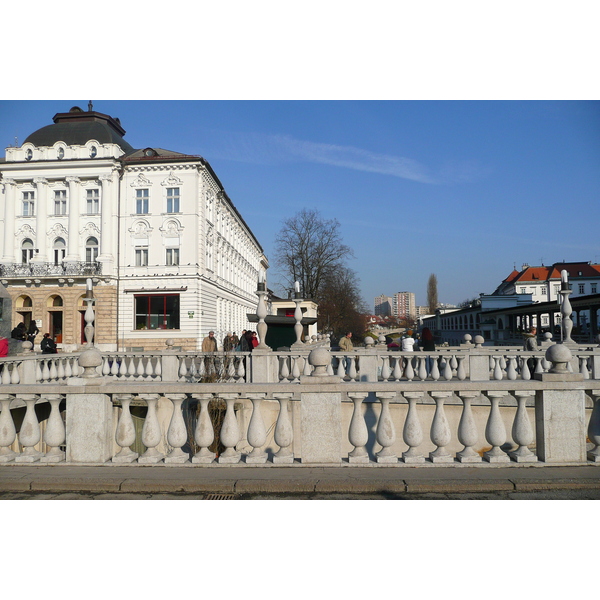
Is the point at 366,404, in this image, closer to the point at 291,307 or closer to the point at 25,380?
the point at 25,380

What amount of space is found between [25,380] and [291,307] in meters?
34.9

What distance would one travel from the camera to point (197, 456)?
5.49 meters

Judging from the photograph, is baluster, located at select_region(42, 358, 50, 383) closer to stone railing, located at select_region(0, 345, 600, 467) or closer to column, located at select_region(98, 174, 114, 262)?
stone railing, located at select_region(0, 345, 600, 467)

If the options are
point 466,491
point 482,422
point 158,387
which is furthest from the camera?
point 482,422

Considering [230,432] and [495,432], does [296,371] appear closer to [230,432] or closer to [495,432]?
[230,432]

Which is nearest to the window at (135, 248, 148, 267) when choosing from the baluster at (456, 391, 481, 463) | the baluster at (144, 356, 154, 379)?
the baluster at (144, 356, 154, 379)

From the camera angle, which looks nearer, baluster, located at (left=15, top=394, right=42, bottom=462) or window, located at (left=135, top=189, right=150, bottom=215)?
baluster, located at (left=15, top=394, right=42, bottom=462)

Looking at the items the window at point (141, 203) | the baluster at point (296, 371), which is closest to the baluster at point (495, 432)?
the baluster at point (296, 371)

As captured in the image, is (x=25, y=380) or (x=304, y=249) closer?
(x=25, y=380)

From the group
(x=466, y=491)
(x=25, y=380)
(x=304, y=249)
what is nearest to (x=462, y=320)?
(x=304, y=249)

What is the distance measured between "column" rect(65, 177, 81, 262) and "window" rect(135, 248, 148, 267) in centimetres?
454

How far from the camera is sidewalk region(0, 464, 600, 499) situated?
189 inches

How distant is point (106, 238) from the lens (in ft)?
125

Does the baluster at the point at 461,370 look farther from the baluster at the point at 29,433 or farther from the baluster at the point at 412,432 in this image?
the baluster at the point at 29,433
